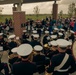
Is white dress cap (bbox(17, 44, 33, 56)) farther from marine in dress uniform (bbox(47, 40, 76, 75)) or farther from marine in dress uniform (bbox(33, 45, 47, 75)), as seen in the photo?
marine in dress uniform (bbox(33, 45, 47, 75))

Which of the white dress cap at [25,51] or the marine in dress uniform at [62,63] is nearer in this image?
the white dress cap at [25,51]

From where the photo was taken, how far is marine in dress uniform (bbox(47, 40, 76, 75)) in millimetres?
Answer: 4625

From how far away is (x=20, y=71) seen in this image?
13.8 ft

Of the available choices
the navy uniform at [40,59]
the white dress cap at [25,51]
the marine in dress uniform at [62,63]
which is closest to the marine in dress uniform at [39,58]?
the navy uniform at [40,59]

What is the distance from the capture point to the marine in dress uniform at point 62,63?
4.62 meters

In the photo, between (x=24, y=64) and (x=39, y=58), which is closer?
(x=24, y=64)

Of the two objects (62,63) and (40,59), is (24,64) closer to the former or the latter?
(62,63)

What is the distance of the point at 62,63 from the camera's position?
4660 mm

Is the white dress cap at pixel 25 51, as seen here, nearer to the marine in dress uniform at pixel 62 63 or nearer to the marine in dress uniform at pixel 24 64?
the marine in dress uniform at pixel 24 64

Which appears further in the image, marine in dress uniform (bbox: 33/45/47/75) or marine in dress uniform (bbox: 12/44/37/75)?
marine in dress uniform (bbox: 33/45/47/75)

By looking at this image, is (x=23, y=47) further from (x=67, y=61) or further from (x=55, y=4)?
(x=55, y=4)

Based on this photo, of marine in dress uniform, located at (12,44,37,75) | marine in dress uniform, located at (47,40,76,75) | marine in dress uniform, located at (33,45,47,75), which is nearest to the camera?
marine in dress uniform, located at (12,44,37,75)

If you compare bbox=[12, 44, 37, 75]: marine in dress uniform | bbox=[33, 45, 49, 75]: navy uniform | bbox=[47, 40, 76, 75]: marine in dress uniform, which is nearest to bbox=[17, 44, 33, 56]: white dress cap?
bbox=[12, 44, 37, 75]: marine in dress uniform

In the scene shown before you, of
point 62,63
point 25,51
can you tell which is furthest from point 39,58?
point 25,51
